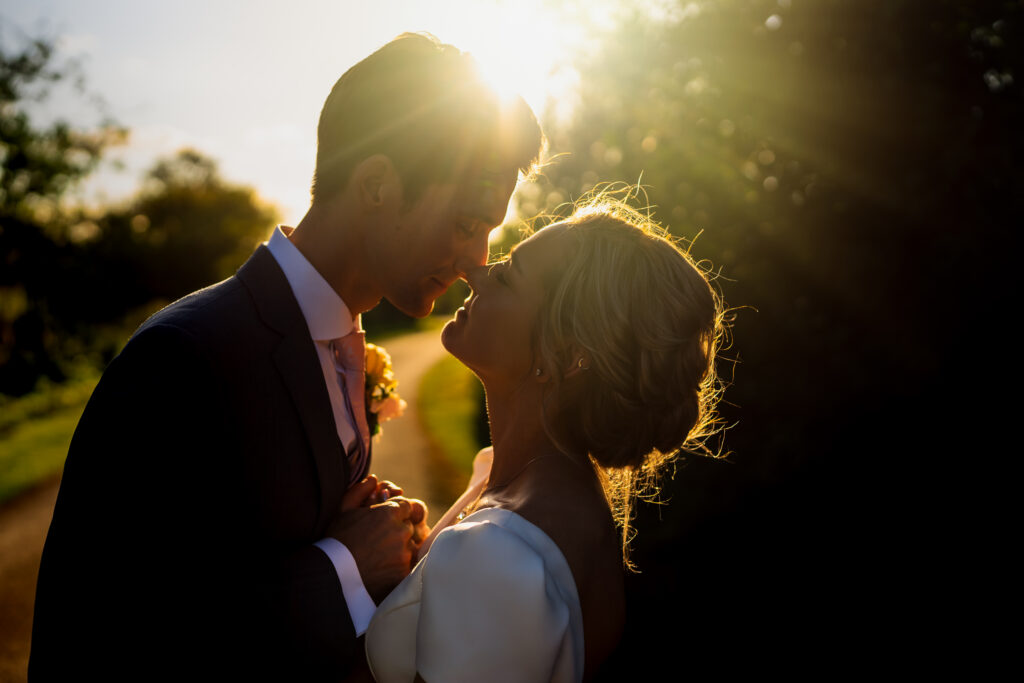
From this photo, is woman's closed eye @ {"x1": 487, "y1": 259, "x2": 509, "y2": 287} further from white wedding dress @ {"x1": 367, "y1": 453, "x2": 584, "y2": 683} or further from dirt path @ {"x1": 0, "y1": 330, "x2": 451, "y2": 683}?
dirt path @ {"x1": 0, "y1": 330, "x2": 451, "y2": 683}

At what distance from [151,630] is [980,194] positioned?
5311 mm

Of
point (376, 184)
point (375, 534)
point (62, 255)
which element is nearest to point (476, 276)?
point (376, 184)

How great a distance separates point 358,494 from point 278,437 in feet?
1.47

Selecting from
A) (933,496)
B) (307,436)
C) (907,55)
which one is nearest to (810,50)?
(907,55)

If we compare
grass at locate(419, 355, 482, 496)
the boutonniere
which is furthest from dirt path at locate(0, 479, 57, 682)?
grass at locate(419, 355, 482, 496)

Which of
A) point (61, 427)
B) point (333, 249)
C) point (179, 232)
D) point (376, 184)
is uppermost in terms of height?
point (376, 184)

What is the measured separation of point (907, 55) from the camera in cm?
490

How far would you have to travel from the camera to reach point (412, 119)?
284cm

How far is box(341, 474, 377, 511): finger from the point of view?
2617 mm

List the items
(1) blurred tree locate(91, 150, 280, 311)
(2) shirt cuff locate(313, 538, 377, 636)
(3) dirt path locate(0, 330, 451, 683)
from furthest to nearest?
1. (1) blurred tree locate(91, 150, 280, 311)
2. (3) dirt path locate(0, 330, 451, 683)
3. (2) shirt cuff locate(313, 538, 377, 636)

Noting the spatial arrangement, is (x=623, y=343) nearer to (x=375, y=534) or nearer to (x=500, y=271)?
(x=500, y=271)

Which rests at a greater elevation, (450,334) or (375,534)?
(450,334)

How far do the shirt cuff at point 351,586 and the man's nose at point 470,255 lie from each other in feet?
4.15

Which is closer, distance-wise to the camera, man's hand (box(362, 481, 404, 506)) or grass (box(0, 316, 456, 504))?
man's hand (box(362, 481, 404, 506))
